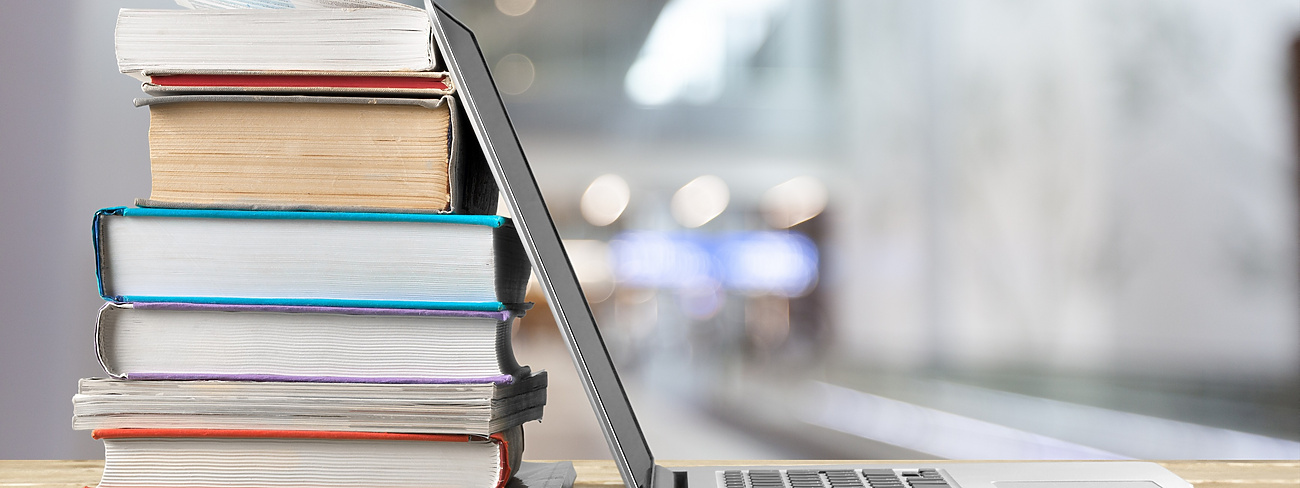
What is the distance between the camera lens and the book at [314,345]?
48 centimetres

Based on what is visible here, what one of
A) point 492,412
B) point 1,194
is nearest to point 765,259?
point 1,194

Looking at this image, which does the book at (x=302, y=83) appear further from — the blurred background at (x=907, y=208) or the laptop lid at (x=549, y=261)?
the blurred background at (x=907, y=208)

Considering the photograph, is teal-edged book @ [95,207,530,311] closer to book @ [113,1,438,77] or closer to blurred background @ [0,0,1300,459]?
book @ [113,1,438,77]

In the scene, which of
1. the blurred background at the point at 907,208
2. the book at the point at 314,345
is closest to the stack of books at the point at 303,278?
the book at the point at 314,345

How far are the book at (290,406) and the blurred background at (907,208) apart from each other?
689mm

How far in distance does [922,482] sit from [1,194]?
3.95ft

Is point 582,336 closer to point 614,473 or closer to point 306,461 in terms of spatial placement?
point 306,461

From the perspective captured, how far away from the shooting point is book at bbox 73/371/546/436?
0.47 metres

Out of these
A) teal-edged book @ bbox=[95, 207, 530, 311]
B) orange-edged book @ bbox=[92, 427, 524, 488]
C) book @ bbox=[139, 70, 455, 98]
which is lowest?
orange-edged book @ bbox=[92, 427, 524, 488]

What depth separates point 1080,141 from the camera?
2166 mm

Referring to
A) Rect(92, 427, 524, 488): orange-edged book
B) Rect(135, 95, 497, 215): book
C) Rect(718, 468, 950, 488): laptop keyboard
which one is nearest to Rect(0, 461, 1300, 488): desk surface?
Rect(718, 468, 950, 488): laptop keyboard

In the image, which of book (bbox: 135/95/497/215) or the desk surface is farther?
the desk surface

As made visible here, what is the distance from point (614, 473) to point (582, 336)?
31 centimetres

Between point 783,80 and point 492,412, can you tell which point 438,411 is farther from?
point 783,80
